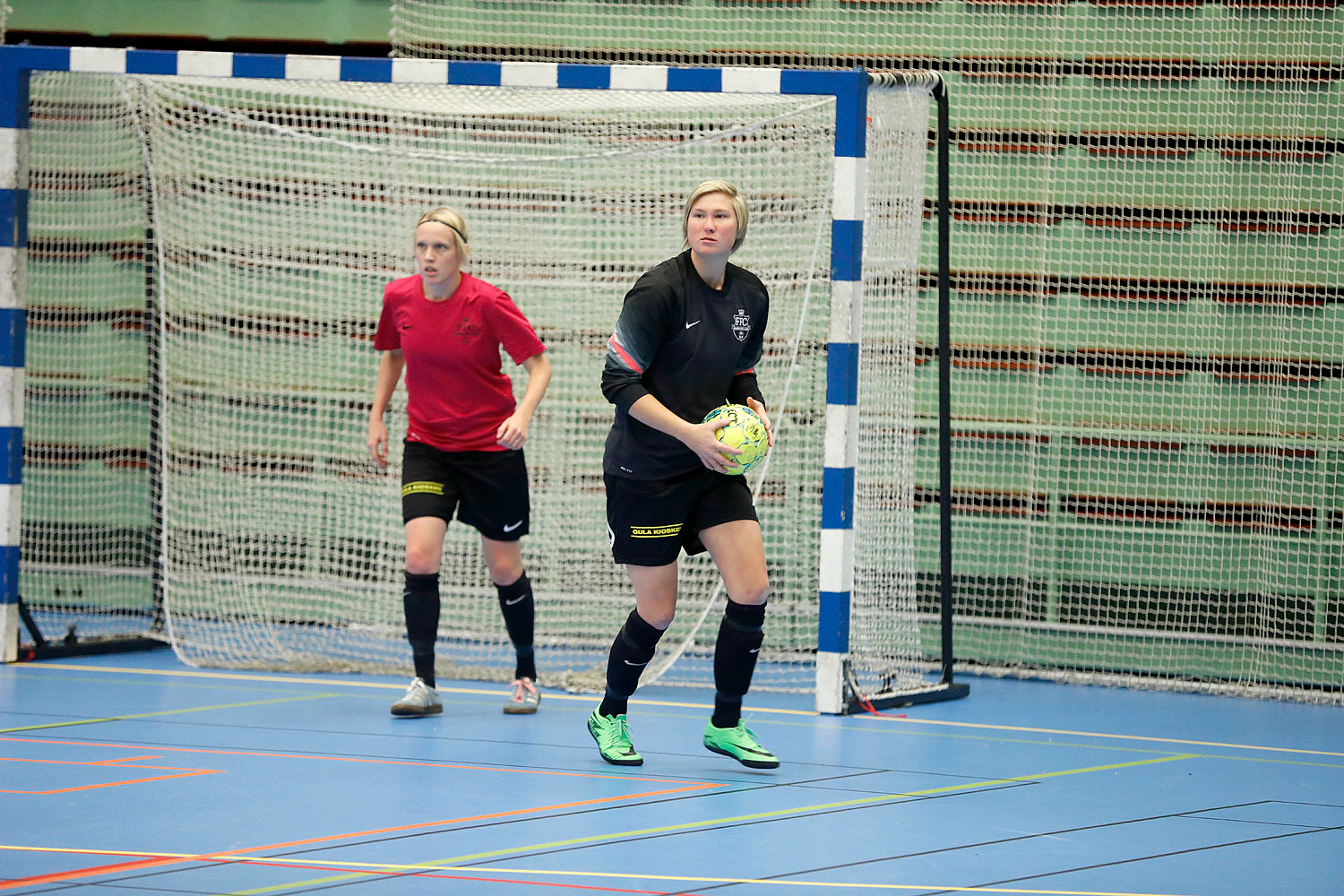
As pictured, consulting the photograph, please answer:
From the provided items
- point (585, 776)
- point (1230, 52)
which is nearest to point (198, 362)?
point (585, 776)

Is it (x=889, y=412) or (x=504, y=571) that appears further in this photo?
(x=889, y=412)

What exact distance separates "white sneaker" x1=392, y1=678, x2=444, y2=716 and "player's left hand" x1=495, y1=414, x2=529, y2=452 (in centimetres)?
106

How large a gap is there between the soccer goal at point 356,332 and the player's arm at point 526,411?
127 cm

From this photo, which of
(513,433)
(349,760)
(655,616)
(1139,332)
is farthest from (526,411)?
(1139,332)

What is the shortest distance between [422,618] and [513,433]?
92 centimetres

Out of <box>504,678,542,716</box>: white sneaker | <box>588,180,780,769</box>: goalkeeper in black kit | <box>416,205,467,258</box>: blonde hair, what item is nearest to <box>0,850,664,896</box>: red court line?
<box>588,180,780,769</box>: goalkeeper in black kit

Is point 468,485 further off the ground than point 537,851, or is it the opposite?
point 468,485

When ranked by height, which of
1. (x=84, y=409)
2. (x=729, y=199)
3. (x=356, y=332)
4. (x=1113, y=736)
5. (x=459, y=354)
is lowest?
(x=1113, y=736)

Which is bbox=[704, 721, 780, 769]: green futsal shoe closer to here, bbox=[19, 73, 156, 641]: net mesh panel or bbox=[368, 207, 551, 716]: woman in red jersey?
bbox=[368, 207, 551, 716]: woman in red jersey

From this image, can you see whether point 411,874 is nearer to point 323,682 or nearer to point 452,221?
point 452,221

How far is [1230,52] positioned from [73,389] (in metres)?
6.29

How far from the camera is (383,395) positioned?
6.58 meters

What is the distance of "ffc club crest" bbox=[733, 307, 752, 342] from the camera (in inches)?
206

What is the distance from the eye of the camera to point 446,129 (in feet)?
26.7
